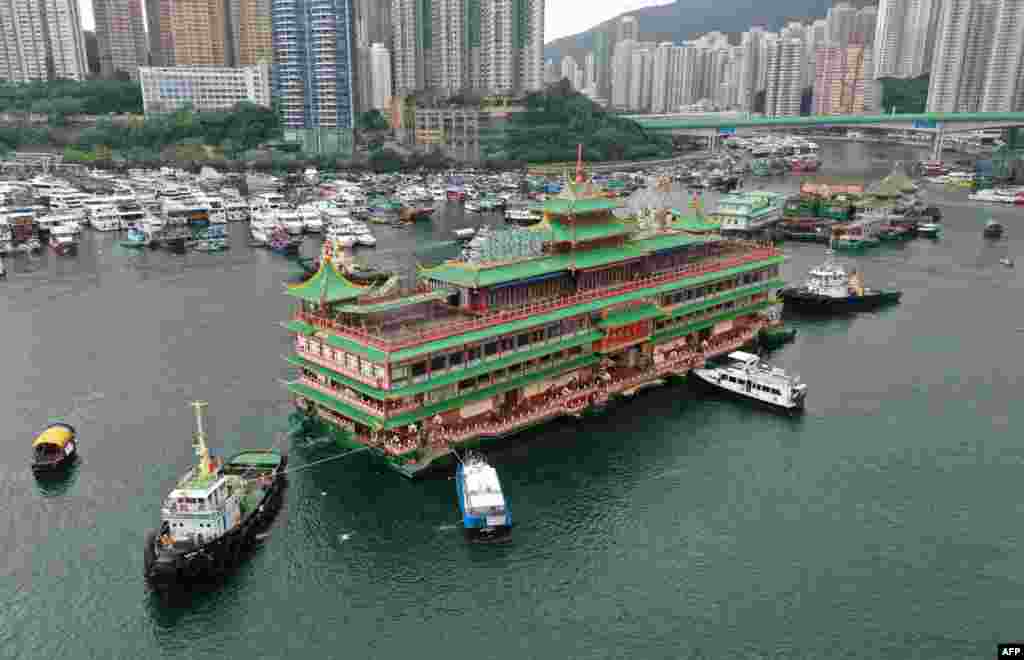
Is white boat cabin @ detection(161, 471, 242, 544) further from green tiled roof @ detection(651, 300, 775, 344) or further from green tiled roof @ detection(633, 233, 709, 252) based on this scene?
green tiled roof @ detection(633, 233, 709, 252)

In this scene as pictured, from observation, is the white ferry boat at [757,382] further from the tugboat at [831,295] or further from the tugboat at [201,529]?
the tugboat at [201,529]

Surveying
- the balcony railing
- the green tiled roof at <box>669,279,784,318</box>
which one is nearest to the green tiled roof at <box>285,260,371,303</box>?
the balcony railing

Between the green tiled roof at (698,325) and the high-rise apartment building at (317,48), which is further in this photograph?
the high-rise apartment building at (317,48)

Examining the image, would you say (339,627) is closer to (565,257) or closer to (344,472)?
(344,472)

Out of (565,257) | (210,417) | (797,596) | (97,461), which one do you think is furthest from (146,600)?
(565,257)

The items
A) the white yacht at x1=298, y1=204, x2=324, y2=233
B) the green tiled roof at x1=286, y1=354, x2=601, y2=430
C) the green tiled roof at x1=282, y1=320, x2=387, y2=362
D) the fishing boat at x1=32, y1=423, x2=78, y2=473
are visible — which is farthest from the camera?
the white yacht at x1=298, y1=204, x2=324, y2=233

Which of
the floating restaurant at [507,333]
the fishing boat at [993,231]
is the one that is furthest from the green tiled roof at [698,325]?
the fishing boat at [993,231]
